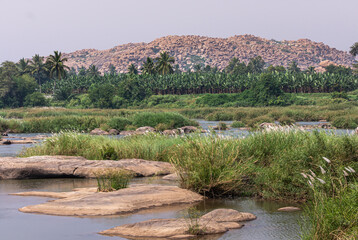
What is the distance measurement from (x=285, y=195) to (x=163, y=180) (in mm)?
4884

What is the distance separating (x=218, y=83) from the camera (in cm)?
13425

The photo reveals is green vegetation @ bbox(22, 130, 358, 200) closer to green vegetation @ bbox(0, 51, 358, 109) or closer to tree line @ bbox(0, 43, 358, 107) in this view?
green vegetation @ bbox(0, 51, 358, 109)

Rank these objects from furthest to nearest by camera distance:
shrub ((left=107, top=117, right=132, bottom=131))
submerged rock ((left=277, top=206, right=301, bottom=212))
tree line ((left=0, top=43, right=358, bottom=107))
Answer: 1. tree line ((left=0, top=43, right=358, bottom=107))
2. shrub ((left=107, top=117, right=132, bottom=131))
3. submerged rock ((left=277, top=206, right=301, bottom=212))

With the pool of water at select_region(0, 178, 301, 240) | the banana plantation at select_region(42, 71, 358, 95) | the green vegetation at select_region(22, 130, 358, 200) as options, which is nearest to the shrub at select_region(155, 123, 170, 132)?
the green vegetation at select_region(22, 130, 358, 200)

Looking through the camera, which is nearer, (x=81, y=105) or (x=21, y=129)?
(x=21, y=129)

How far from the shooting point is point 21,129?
175 feet

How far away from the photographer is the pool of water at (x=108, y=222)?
9.23m

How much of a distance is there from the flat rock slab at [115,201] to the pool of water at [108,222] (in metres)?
0.33

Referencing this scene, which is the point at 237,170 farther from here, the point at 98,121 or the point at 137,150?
the point at 98,121

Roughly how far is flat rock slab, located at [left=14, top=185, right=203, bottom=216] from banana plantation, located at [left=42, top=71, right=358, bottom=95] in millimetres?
112075

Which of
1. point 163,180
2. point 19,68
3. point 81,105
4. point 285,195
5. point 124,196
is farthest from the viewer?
point 19,68

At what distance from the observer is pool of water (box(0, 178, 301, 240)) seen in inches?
364

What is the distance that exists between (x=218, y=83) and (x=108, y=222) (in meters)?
125

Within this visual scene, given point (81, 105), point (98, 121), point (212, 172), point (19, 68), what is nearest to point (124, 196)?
point (212, 172)
